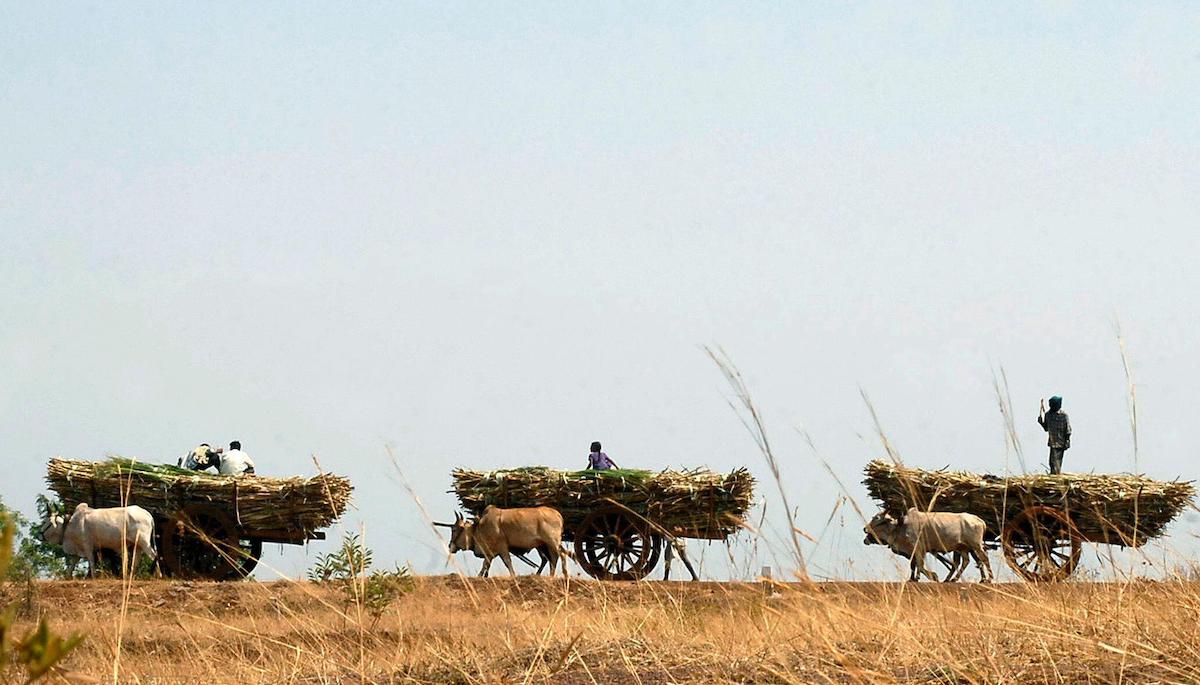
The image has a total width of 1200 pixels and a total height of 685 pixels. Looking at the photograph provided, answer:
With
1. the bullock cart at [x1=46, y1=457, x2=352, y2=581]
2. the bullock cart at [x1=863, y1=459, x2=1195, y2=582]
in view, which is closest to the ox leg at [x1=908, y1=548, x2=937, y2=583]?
the bullock cart at [x1=863, y1=459, x2=1195, y2=582]

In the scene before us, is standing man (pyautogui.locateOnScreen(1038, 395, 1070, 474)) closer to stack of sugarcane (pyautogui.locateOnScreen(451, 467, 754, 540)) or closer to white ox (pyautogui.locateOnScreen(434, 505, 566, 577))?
stack of sugarcane (pyautogui.locateOnScreen(451, 467, 754, 540))

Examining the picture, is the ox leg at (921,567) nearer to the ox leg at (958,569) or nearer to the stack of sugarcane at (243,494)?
the ox leg at (958,569)

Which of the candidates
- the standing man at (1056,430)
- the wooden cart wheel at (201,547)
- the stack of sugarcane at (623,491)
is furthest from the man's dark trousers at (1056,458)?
the wooden cart wheel at (201,547)

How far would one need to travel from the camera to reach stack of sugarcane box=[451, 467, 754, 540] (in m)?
16.9

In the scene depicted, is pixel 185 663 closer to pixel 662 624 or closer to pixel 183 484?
pixel 662 624

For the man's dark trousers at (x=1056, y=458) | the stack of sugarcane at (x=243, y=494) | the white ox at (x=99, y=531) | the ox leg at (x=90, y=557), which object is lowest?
the ox leg at (x=90, y=557)

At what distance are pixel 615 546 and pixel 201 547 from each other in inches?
219

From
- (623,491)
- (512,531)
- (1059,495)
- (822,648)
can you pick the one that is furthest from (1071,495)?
(822,648)

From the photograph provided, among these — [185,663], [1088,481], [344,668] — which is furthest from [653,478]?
[344,668]

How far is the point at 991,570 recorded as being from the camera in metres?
5.45

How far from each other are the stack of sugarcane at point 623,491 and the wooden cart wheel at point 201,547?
299 cm

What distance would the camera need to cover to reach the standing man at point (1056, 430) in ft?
58.3

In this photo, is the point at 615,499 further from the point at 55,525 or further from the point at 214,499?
the point at 55,525

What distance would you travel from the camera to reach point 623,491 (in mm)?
17156
